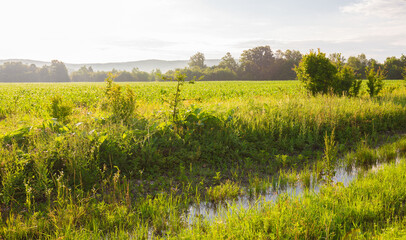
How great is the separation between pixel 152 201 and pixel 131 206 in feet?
1.26

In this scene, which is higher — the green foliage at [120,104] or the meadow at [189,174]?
the green foliage at [120,104]

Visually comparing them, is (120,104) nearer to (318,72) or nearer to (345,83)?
(318,72)

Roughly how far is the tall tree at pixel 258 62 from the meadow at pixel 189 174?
7098cm

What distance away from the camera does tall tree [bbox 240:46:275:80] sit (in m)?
77.7

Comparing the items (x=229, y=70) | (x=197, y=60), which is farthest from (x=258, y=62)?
(x=197, y=60)

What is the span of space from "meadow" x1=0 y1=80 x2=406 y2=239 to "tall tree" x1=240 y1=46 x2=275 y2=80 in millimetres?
70975

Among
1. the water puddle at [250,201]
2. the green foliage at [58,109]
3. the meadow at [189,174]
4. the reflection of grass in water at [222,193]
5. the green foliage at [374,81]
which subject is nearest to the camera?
the meadow at [189,174]

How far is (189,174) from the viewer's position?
5.39 metres

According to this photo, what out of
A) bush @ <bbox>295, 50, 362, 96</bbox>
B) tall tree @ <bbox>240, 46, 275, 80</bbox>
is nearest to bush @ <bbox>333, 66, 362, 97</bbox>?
bush @ <bbox>295, 50, 362, 96</bbox>

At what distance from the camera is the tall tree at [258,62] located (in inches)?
3059

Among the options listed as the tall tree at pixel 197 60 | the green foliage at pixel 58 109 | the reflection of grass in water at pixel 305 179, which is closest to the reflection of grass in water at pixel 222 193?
the reflection of grass in water at pixel 305 179

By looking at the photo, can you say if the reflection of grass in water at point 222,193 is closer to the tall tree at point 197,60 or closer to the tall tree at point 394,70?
the tall tree at point 394,70

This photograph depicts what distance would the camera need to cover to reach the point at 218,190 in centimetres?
446

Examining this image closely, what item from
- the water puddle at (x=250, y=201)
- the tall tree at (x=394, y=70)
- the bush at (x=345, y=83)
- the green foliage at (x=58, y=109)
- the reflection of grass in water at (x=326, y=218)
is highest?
the tall tree at (x=394, y=70)
